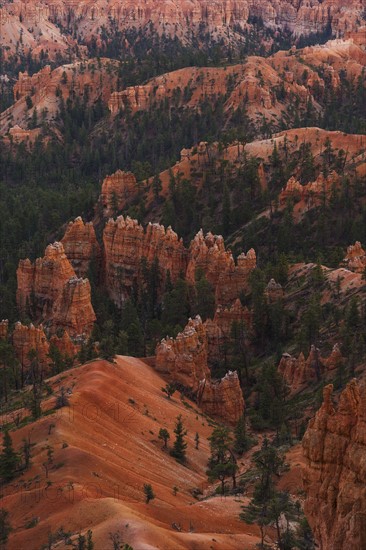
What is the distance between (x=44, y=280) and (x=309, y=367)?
3879cm

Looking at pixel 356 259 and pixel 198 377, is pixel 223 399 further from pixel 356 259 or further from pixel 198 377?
pixel 356 259

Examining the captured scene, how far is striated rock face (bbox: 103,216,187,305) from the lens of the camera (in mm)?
95062

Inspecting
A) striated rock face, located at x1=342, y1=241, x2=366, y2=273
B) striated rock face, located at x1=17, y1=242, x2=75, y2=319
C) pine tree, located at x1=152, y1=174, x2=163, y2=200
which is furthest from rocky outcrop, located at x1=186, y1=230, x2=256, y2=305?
pine tree, located at x1=152, y1=174, x2=163, y2=200

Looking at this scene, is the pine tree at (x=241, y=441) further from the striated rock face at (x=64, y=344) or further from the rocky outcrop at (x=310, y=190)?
the rocky outcrop at (x=310, y=190)

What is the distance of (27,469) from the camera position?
3869 cm

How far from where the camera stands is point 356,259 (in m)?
79.5

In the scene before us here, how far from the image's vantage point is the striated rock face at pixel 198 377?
Result: 6194 centimetres

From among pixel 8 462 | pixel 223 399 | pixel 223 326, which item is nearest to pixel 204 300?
pixel 223 326

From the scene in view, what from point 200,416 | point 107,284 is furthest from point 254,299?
point 107,284

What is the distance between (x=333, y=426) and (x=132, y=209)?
9098 cm

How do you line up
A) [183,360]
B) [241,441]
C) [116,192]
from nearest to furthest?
1. [241,441]
2. [183,360]
3. [116,192]

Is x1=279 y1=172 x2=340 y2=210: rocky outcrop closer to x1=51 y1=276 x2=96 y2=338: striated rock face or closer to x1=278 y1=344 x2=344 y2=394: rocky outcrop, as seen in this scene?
x1=51 y1=276 x2=96 y2=338: striated rock face

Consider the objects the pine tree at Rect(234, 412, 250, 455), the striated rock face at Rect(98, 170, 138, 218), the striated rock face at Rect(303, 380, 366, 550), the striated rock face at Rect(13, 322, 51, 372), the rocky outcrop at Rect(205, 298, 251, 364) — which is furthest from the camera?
the striated rock face at Rect(98, 170, 138, 218)

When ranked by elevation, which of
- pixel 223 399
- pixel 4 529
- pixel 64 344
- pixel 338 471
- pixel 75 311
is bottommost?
pixel 75 311
